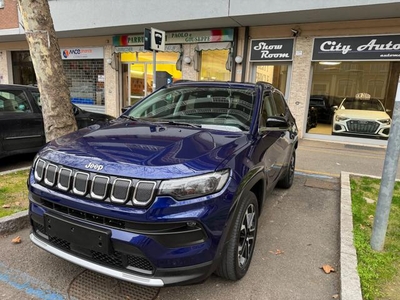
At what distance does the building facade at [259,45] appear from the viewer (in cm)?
870

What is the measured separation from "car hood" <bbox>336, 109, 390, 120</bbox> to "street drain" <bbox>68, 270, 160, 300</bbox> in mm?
9229

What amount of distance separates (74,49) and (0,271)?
13.0 m

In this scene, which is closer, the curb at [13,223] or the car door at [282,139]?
the curb at [13,223]

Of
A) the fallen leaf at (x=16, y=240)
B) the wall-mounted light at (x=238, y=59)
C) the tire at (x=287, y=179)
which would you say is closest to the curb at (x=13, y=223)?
the fallen leaf at (x=16, y=240)

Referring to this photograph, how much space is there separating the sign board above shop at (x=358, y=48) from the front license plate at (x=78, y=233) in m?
9.15

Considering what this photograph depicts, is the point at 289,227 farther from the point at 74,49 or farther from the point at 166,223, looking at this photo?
the point at 74,49

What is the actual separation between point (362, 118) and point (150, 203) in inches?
371

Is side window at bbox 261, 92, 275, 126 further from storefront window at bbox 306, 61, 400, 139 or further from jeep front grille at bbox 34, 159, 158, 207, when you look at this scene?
storefront window at bbox 306, 61, 400, 139

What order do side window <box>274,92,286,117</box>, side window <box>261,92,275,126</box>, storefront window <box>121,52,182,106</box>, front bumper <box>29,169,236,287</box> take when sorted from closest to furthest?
front bumper <box>29,169,236,287</box> → side window <box>261,92,275,126</box> → side window <box>274,92,286,117</box> → storefront window <box>121,52,182,106</box>

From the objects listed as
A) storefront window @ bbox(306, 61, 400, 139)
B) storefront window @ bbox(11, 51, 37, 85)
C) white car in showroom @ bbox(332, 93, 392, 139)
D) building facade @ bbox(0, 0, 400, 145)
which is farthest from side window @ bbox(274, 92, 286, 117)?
storefront window @ bbox(11, 51, 37, 85)

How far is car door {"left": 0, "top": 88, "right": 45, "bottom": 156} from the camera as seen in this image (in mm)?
5473

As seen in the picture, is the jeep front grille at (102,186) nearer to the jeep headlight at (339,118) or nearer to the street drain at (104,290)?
the street drain at (104,290)

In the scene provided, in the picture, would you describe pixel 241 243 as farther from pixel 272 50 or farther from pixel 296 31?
pixel 272 50

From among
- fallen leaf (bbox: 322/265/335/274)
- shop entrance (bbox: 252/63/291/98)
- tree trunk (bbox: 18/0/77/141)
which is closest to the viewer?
fallen leaf (bbox: 322/265/335/274)
